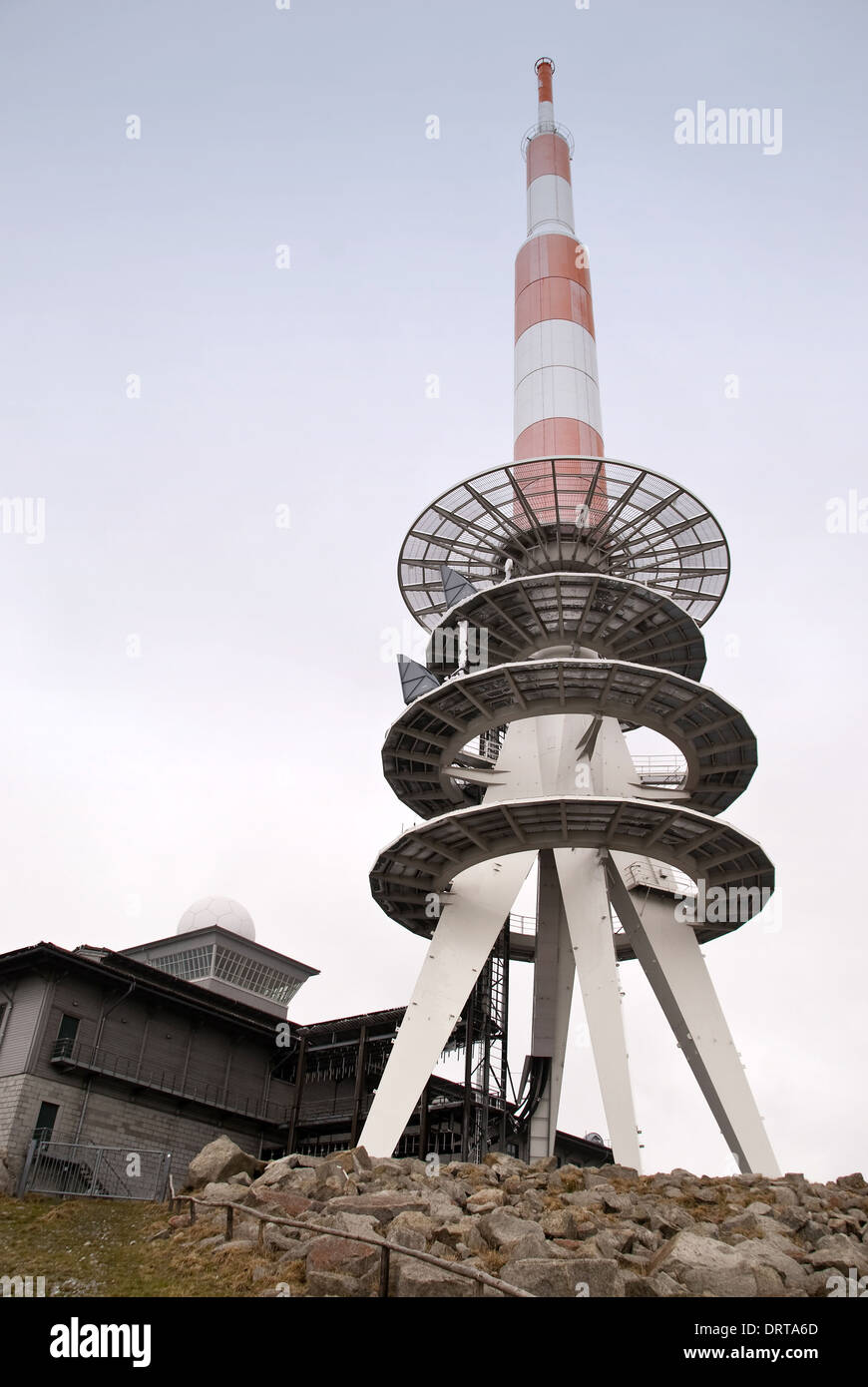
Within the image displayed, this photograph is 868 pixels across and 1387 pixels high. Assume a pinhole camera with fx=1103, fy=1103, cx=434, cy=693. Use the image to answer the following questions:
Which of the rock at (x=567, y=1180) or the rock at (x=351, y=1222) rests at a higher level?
the rock at (x=567, y=1180)

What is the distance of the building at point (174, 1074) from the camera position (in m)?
34.7

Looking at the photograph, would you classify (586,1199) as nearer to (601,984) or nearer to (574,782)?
(601,984)

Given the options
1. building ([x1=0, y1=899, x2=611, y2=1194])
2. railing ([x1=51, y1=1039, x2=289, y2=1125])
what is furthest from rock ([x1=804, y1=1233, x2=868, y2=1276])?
railing ([x1=51, y1=1039, x2=289, y2=1125])

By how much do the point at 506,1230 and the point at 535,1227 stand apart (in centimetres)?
50

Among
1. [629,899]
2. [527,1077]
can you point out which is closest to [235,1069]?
[527,1077]

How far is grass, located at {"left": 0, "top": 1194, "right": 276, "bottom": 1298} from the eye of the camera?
1567 cm

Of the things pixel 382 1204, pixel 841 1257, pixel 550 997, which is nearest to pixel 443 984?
pixel 550 997

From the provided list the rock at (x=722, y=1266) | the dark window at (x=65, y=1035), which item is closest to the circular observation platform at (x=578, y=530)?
the dark window at (x=65, y=1035)

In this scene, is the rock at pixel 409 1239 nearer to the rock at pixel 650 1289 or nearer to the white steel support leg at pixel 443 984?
the rock at pixel 650 1289

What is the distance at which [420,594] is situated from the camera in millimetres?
42094

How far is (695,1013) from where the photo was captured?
31.3 meters

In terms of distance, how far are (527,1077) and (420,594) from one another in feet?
58.4

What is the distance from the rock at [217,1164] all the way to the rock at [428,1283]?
10.00 meters
